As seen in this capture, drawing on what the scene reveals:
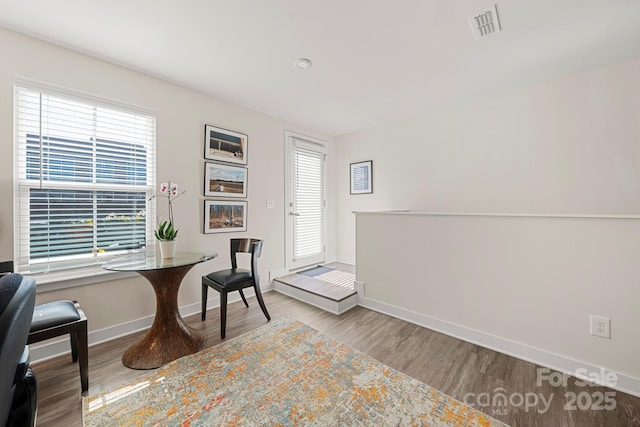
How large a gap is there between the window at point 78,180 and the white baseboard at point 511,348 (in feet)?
9.18

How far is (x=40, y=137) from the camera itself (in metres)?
1.99

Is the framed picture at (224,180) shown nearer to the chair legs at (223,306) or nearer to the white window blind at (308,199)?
the white window blind at (308,199)

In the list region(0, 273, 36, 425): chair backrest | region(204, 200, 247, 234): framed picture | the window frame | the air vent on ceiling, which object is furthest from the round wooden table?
the air vent on ceiling

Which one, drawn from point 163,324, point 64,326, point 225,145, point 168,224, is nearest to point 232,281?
point 163,324

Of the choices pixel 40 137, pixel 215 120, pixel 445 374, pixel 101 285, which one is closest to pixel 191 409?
pixel 101 285

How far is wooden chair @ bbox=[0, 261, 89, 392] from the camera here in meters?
1.52

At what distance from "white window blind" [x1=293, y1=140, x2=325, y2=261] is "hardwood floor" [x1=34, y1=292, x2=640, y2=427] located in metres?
1.64

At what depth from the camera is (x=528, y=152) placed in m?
2.84

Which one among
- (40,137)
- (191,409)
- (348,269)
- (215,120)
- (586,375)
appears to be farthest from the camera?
(348,269)

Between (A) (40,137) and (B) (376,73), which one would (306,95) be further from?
(A) (40,137)

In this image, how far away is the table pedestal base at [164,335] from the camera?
193 centimetres

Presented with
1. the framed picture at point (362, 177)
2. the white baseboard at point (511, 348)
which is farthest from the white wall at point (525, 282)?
the framed picture at point (362, 177)

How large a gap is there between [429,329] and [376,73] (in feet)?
8.50

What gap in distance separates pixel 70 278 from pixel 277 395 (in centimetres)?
194
